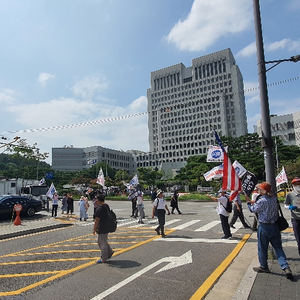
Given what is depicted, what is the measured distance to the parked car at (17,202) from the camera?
1711 cm

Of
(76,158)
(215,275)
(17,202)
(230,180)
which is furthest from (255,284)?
(76,158)

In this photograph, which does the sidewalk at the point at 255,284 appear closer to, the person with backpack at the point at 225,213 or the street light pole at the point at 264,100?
the street light pole at the point at 264,100

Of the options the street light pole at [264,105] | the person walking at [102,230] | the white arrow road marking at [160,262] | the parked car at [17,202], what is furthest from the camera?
the parked car at [17,202]

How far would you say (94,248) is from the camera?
8.38 m

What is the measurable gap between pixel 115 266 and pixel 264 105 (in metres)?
5.24

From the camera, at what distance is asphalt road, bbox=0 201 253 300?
4875mm

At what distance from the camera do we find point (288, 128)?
75938 millimetres

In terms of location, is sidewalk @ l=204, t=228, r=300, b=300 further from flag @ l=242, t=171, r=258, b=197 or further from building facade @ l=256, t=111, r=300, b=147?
building facade @ l=256, t=111, r=300, b=147

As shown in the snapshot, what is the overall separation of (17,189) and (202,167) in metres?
34.0

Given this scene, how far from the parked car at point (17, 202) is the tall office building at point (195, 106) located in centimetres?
10306

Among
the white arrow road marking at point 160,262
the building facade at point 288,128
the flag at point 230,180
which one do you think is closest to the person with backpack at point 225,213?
the flag at point 230,180

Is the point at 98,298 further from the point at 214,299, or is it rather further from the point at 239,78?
the point at 239,78

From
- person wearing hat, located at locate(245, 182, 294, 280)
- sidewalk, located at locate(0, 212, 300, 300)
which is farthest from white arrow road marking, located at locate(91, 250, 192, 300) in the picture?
person wearing hat, located at locate(245, 182, 294, 280)

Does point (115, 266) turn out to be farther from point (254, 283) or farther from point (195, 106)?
point (195, 106)
